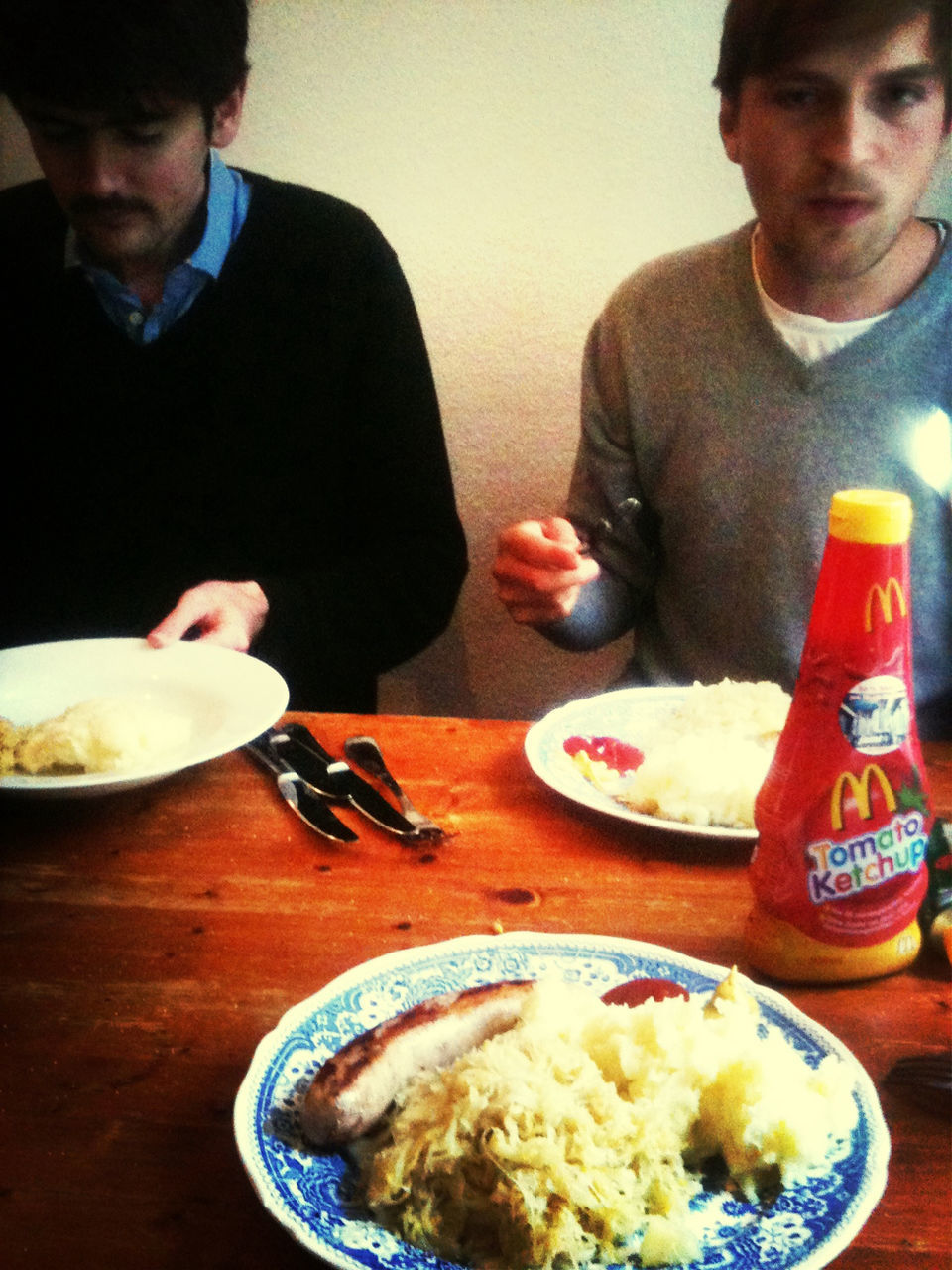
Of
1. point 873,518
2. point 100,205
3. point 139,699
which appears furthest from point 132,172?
point 873,518

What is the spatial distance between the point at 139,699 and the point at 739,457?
831mm

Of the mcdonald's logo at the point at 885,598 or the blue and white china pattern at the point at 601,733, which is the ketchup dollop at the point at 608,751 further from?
the mcdonald's logo at the point at 885,598

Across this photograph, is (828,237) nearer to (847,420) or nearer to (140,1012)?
(847,420)

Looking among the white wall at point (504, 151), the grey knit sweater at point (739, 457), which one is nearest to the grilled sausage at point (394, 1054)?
the grey knit sweater at point (739, 457)

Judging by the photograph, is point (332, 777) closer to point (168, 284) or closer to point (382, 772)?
point (382, 772)

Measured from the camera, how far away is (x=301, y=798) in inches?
35.6

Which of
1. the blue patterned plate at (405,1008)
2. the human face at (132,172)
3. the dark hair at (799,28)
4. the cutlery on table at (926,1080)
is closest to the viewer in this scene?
the blue patterned plate at (405,1008)

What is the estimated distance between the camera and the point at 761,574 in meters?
1.42

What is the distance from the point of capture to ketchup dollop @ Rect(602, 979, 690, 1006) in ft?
1.95

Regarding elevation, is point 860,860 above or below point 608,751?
above

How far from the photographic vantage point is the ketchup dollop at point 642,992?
1.95 feet

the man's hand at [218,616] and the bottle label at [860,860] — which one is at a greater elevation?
the bottle label at [860,860]

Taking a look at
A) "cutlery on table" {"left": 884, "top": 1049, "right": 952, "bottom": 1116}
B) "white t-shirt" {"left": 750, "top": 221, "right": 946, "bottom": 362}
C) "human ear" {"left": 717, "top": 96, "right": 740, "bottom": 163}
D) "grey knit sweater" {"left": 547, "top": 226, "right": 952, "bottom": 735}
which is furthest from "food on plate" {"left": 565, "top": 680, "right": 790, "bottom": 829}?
"human ear" {"left": 717, "top": 96, "right": 740, "bottom": 163}

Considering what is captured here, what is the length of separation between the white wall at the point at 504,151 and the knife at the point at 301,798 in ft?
2.21
